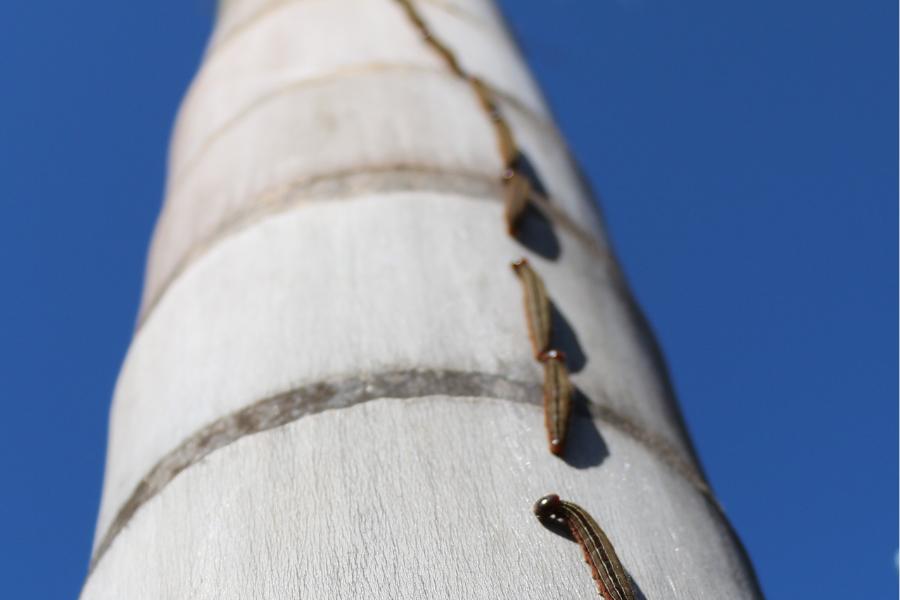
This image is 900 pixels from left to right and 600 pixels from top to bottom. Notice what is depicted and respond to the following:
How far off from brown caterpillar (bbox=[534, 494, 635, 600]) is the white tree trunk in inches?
0.5

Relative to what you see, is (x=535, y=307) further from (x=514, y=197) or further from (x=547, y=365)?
(x=514, y=197)

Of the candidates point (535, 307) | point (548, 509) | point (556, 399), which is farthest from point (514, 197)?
point (548, 509)

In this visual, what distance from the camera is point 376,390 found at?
3.04ft

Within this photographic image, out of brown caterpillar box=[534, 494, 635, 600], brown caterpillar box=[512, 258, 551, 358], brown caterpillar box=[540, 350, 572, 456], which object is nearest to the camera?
brown caterpillar box=[534, 494, 635, 600]

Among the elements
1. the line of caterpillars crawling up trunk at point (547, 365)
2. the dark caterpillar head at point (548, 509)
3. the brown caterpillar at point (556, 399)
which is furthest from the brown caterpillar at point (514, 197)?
the dark caterpillar head at point (548, 509)

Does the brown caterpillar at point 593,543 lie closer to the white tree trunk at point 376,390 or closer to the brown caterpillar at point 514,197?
the white tree trunk at point 376,390

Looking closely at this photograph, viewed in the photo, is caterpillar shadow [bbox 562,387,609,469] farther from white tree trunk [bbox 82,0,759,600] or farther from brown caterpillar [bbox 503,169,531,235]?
brown caterpillar [bbox 503,169,531,235]

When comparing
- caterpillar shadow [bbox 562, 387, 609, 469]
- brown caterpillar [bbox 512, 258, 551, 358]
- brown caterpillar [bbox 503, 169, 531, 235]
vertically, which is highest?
brown caterpillar [bbox 503, 169, 531, 235]

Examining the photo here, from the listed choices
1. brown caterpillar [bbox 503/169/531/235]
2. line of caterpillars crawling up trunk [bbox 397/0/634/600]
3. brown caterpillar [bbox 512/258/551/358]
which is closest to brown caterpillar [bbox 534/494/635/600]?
line of caterpillars crawling up trunk [bbox 397/0/634/600]

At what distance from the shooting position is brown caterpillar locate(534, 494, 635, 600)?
2.44 ft

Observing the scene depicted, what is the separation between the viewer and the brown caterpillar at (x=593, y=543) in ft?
2.44

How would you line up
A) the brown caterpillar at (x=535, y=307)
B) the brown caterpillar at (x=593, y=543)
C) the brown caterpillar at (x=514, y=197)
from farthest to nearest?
the brown caterpillar at (x=514, y=197)
the brown caterpillar at (x=535, y=307)
the brown caterpillar at (x=593, y=543)

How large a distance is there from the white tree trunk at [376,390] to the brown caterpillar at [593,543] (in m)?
0.01

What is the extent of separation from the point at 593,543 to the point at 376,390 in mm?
263
